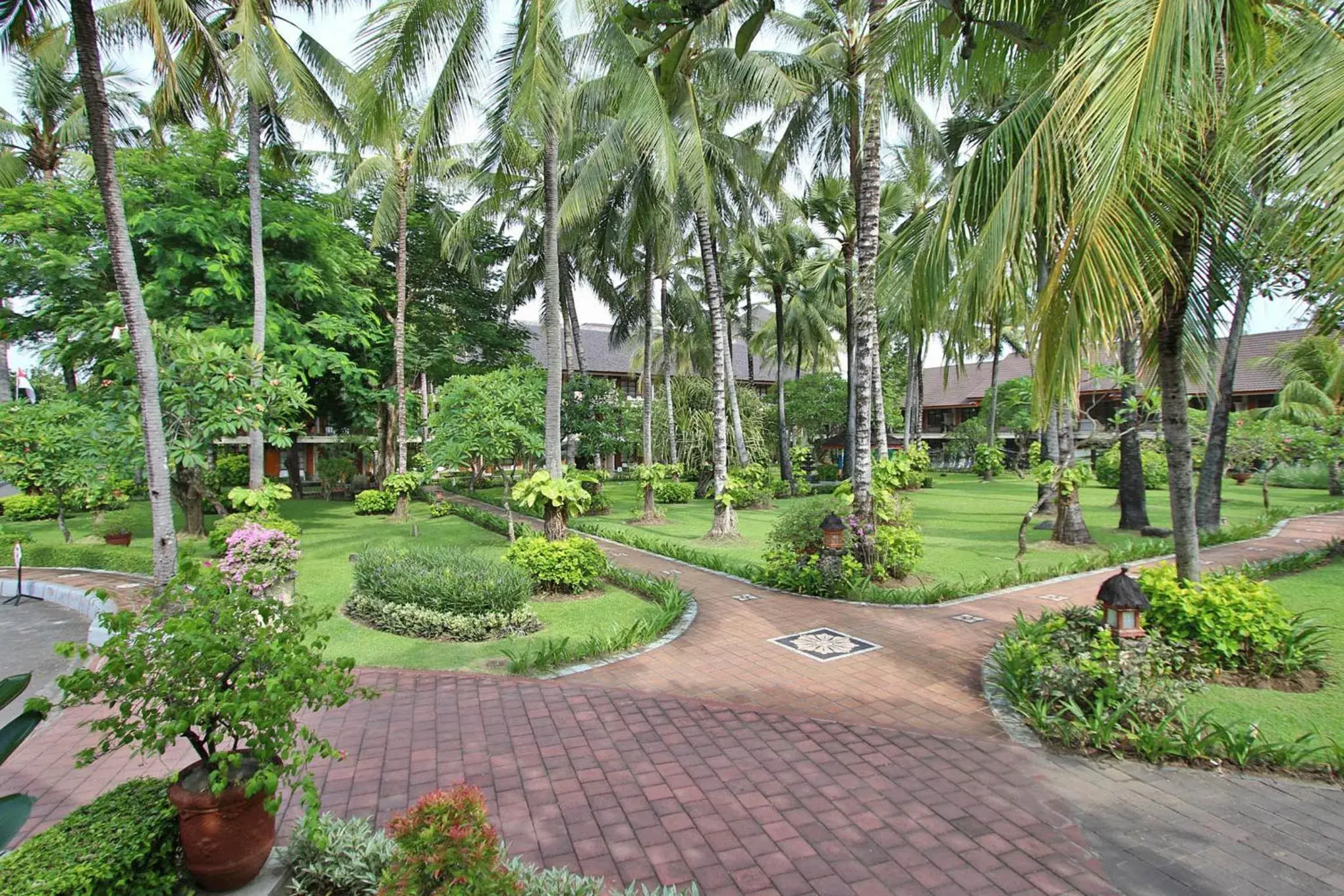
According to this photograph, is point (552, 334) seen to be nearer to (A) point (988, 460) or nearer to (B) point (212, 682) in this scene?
(B) point (212, 682)

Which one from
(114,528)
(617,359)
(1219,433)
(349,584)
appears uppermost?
(617,359)

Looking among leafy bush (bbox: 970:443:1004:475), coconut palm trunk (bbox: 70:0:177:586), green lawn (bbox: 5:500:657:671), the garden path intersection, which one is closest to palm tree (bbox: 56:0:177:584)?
coconut palm trunk (bbox: 70:0:177:586)

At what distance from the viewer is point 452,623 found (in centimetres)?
830

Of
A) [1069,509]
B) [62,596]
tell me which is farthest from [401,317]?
[1069,509]

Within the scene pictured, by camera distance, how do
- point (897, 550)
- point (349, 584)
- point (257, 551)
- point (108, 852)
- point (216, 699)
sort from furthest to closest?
point (349, 584) < point (897, 550) < point (257, 551) < point (216, 699) < point (108, 852)

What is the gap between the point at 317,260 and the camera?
16312mm

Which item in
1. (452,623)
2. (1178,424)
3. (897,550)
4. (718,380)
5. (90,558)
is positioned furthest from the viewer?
(718,380)

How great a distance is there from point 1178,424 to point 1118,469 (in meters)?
24.0

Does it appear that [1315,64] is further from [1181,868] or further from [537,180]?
[537,180]

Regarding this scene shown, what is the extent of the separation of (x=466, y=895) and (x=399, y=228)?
67.3 ft

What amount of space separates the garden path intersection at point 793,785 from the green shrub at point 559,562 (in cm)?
325

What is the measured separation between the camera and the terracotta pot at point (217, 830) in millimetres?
3248

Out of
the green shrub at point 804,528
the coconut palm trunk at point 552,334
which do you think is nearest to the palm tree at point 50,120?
the coconut palm trunk at point 552,334

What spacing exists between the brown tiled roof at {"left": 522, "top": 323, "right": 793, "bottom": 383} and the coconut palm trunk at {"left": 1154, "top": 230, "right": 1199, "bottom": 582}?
3030 centimetres
